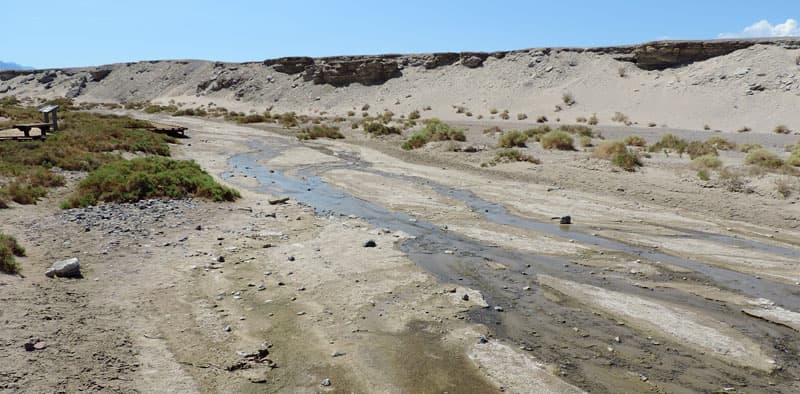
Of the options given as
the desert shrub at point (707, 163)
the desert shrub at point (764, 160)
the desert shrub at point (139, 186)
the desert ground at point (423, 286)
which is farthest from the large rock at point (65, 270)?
the desert shrub at point (764, 160)

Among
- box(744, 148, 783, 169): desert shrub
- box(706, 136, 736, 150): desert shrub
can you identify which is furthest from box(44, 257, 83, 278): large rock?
box(706, 136, 736, 150): desert shrub

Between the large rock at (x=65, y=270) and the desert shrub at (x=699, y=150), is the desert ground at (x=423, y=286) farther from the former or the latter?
the desert shrub at (x=699, y=150)

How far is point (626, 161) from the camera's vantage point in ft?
72.3

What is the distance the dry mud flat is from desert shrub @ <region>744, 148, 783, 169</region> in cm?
634

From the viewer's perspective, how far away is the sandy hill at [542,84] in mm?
44812

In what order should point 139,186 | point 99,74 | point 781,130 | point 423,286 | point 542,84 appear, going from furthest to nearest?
point 99,74 → point 542,84 → point 781,130 → point 139,186 → point 423,286

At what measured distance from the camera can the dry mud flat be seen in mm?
6238

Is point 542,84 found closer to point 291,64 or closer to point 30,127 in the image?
point 291,64

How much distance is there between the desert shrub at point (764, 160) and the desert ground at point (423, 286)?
0.44 m

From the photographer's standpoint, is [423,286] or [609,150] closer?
[423,286]

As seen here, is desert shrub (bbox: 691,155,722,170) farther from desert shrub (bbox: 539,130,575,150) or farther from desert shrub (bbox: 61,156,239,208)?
desert shrub (bbox: 61,156,239,208)

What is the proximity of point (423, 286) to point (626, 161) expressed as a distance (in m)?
15.7

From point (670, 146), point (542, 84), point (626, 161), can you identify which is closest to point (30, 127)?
point (626, 161)

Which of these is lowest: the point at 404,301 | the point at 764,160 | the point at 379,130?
the point at 404,301
